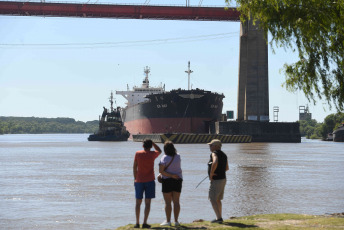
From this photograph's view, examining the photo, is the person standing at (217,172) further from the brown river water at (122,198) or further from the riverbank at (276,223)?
the brown river water at (122,198)

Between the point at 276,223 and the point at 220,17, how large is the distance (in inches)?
2593

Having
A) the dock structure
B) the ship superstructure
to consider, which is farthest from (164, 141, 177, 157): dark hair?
the ship superstructure

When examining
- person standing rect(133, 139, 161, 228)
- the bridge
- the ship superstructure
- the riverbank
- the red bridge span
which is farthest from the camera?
the ship superstructure

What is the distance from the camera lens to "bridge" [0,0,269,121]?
229 feet

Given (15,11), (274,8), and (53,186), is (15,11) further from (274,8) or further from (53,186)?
(274,8)

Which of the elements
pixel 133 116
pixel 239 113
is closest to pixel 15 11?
pixel 133 116

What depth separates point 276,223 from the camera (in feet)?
32.4

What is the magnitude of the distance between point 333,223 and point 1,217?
23.3ft

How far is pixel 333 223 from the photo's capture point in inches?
386

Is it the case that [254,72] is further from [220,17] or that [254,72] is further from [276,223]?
[276,223]

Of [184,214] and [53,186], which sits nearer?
[184,214]

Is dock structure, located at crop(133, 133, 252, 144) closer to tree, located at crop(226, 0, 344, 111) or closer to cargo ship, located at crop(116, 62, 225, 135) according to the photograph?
cargo ship, located at crop(116, 62, 225, 135)

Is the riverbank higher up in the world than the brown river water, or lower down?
higher up

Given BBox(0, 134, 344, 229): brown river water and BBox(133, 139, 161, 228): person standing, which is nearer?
BBox(133, 139, 161, 228): person standing
